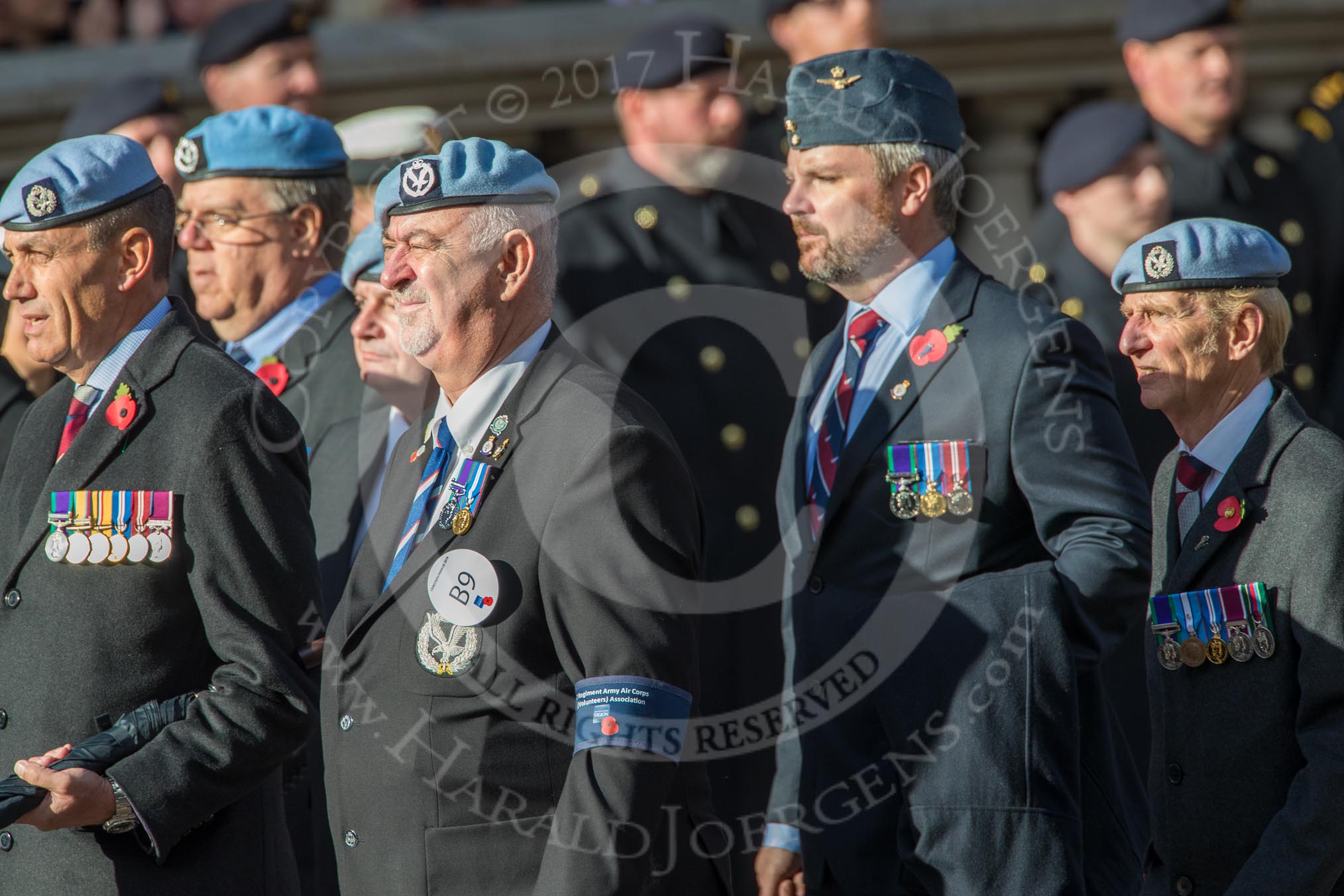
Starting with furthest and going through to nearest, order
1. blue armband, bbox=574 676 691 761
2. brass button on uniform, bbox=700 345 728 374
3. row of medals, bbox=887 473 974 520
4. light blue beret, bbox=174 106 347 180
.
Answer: brass button on uniform, bbox=700 345 728 374
light blue beret, bbox=174 106 347 180
row of medals, bbox=887 473 974 520
blue armband, bbox=574 676 691 761

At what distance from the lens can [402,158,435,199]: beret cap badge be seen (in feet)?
11.2

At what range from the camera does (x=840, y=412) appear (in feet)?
13.3

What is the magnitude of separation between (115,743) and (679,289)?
2.36m

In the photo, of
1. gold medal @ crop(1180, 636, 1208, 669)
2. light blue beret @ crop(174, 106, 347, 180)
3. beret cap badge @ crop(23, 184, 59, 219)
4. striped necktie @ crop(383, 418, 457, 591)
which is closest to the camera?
striped necktie @ crop(383, 418, 457, 591)

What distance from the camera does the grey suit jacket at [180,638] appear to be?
3424 mm

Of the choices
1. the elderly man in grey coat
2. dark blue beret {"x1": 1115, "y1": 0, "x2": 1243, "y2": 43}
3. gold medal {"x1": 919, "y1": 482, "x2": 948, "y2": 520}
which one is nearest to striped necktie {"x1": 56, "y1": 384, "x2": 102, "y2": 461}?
gold medal {"x1": 919, "y1": 482, "x2": 948, "y2": 520}

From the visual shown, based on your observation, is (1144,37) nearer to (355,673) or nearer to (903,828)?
(903,828)

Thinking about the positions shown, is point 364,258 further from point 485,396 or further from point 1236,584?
point 1236,584

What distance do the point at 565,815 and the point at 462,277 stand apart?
39.3 inches

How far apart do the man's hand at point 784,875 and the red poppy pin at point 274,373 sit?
1874mm

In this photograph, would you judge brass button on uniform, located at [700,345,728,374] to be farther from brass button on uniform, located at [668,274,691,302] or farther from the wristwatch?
the wristwatch

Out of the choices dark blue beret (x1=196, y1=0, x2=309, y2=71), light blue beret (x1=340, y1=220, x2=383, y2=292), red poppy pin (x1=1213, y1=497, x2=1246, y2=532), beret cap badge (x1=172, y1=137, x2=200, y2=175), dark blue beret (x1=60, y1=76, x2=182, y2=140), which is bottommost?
red poppy pin (x1=1213, y1=497, x2=1246, y2=532)

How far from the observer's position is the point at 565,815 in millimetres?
3039

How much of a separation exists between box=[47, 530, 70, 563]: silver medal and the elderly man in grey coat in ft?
6.85
